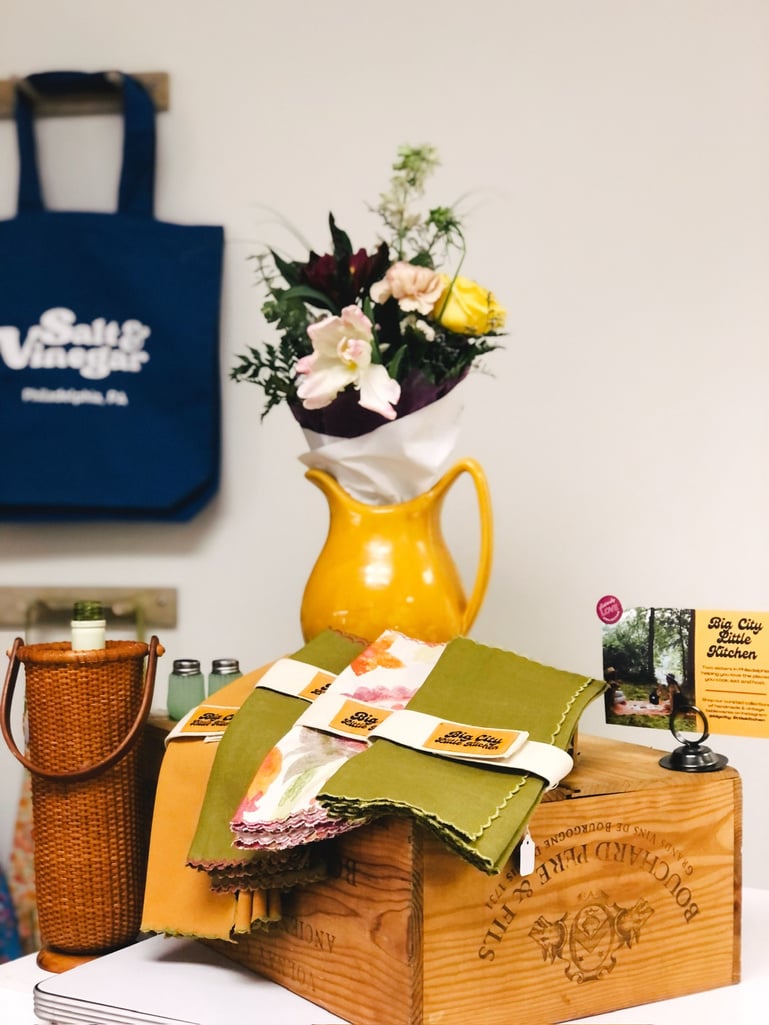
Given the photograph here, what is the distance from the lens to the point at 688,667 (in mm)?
831

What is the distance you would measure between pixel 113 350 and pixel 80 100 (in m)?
0.40

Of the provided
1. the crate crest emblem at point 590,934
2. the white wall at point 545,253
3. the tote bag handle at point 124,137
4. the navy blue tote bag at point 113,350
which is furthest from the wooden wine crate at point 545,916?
the tote bag handle at point 124,137

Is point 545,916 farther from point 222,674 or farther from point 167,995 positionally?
point 222,674

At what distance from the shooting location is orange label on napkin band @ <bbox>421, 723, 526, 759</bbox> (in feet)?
2.35

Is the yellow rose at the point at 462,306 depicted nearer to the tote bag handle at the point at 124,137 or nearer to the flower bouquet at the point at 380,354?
the flower bouquet at the point at 380,354

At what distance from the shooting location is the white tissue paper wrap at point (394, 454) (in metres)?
1.01

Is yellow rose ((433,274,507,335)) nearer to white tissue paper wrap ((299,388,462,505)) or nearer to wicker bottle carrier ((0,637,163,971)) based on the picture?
white tissue paper wrap ((299,388,462,505))

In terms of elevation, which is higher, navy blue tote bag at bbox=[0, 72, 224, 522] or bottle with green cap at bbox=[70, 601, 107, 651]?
navy blue tote bag at bbox=[0, 72, 224, 522]

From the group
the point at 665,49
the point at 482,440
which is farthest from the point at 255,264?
the point at 665,49

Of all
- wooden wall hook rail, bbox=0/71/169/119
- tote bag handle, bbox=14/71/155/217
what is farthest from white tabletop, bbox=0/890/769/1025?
wooden wall hook rail, bbox=0/71/169/119

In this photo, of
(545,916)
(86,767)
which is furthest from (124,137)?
(545,916)

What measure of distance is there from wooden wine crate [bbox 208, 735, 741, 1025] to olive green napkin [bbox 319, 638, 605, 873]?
0.03 meters

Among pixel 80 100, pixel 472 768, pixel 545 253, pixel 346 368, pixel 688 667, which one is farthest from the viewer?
pixel 80 100

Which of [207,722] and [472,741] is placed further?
[207,722]
